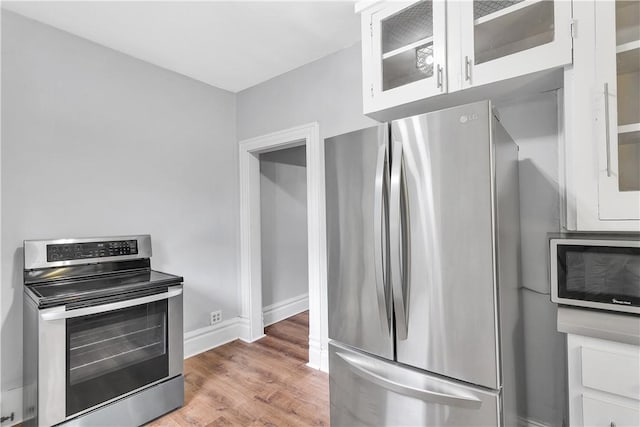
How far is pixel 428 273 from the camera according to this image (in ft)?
4.14

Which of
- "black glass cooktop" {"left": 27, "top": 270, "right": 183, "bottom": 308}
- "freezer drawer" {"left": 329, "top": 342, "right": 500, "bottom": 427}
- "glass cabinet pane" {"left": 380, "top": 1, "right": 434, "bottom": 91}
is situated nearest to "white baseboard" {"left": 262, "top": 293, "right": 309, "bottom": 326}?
"black glass cooktop" {"left": 27, "top": 270, "right": 183, "bottom": 308}

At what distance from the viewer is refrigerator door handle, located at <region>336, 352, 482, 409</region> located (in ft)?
3.85

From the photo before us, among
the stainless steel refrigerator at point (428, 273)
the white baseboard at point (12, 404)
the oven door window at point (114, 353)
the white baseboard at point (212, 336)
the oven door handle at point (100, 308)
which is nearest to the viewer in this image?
the stainless steel refrigerator at point (428, 273)

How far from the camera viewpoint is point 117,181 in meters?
2.41

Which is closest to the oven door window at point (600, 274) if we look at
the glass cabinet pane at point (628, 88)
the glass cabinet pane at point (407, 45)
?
the glass cabinet pane at point (628, 88)

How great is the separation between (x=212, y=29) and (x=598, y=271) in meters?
2.55

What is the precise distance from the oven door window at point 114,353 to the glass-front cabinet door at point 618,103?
237 centimetres

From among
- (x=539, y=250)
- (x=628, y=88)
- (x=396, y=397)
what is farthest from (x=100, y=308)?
(x=628, y=88)

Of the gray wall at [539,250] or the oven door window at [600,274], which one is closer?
the oven door window at [600,274]

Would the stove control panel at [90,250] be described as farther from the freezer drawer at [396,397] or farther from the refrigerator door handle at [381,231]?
the refrigerator door handle at [381,231]

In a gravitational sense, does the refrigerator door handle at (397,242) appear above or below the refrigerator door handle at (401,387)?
above

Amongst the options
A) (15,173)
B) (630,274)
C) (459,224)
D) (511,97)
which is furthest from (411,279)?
(15,173)

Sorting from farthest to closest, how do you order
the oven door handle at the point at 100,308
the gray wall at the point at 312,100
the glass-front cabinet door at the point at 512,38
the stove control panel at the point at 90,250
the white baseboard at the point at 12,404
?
the gray wall at the point at 312,100
the stove control panel at the point at 90,250
the white baseboard at the point at 12,404
the oven door handle at the point at 100,308
the glass-front cabinet door at the point at 512,38

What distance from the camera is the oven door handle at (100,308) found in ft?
5.15
